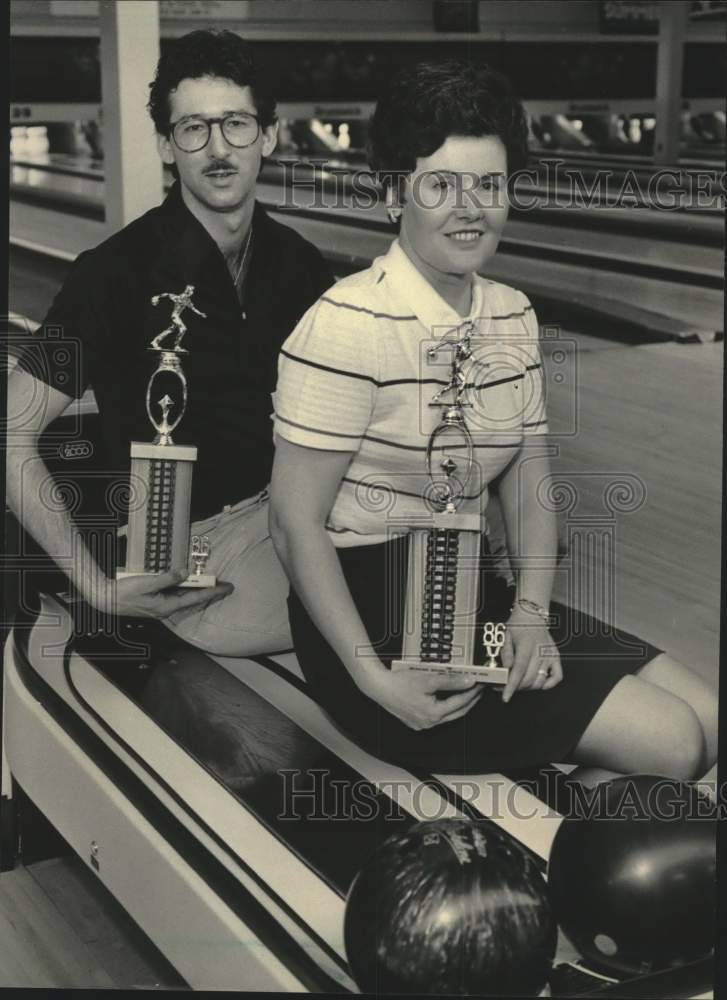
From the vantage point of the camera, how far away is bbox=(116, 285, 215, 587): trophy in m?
1.75

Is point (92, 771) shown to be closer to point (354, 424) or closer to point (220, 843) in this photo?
point (220, 843)

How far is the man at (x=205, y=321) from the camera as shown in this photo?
5.47 ft

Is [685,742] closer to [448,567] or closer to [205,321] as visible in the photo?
[448,567]

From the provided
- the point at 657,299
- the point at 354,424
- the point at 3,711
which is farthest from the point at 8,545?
the point at 657,299

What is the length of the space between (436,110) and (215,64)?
1.03ft

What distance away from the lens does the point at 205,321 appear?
5.77 ft

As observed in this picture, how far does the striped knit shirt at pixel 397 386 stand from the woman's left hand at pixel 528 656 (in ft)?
0.51

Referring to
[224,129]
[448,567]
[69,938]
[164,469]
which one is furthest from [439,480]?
[69,938]

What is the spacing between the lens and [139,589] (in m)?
1.82

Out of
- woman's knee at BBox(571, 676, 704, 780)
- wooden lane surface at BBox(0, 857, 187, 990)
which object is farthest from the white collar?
wooden lane surface at BBox(0, 857, 187, 990)

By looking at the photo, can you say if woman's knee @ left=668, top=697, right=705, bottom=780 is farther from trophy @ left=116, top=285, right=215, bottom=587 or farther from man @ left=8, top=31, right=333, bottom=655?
trophy @ left=116, top=285, right=215, bottom=587

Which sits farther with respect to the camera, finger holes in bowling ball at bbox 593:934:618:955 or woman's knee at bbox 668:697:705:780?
woman's knee at bbox 668:697:705:780

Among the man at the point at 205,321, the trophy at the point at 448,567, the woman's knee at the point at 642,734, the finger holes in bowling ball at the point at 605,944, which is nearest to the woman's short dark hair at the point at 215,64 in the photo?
the man at the point at 205,321

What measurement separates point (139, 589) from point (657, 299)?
1.59 meters
